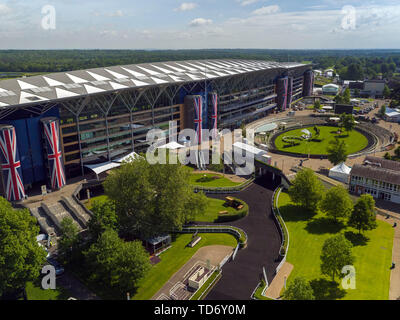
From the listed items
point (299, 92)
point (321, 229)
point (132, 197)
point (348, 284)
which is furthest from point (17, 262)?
point (299, 92)

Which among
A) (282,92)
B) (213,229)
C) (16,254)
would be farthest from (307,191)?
(282,92)

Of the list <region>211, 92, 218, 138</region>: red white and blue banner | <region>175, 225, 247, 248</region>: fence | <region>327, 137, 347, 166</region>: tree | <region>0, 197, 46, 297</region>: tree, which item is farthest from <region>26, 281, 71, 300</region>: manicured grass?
<region>211, 92, 218, 138</region>: red white and blue banner

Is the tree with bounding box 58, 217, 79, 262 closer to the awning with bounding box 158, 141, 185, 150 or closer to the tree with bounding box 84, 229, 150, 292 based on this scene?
the tree with bounding box 84, 229, 150, 292

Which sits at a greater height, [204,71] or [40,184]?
[204,71]

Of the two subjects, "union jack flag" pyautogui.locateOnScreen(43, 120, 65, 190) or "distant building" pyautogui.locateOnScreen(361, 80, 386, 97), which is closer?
"union jack flag" pyautogui.locateOnScreen(43, 120, 65, 190)

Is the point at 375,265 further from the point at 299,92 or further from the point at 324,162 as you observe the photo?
the point at 299,92

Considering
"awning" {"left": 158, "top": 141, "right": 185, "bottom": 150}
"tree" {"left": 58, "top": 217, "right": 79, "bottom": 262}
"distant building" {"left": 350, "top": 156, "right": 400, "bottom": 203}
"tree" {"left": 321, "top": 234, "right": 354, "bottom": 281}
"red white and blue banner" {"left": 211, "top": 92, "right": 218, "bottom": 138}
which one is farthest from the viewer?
"red white and blue banner" {"left": 211, "top": 92, "right": 218, "bottom": 138}
